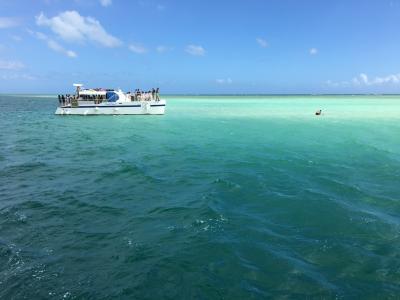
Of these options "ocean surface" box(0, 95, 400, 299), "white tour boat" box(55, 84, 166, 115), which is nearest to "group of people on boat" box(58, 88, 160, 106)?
"white tour boat" box(55, 84, 166, 115)

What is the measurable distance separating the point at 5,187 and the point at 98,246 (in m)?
5.94

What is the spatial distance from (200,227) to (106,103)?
3491 centimetres

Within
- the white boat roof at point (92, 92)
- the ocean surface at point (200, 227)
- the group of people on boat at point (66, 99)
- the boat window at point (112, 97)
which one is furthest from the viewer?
the group of people on boat at point (66, 99)

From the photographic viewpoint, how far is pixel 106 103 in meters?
41.0

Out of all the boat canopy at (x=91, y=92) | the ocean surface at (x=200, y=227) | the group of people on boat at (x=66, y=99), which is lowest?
the ocean surface at (x=200, y=227)

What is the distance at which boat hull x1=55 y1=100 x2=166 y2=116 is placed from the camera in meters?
41.1

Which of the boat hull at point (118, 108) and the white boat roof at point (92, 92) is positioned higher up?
the white boat roof at point (92, 92)

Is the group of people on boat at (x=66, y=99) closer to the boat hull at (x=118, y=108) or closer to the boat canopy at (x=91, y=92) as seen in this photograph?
the boat hull at (x=118, y=108)

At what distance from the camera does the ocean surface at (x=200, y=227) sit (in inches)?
241

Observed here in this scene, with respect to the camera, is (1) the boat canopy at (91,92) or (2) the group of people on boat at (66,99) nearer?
(1) the boat canopy at (91,92)

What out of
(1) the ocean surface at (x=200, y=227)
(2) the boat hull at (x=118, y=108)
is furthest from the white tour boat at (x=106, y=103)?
(1) the ocean surface at (x=200, y=227)

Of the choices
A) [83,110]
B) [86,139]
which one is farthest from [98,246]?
[83,110]

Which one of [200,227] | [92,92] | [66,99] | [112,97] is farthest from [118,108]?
[200,227]

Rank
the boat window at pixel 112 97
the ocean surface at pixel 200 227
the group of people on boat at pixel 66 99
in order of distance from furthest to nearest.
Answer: the group of people on boat at pixel 66 99 → the boat window at pixel 112 97 → the ocean surface at pixel 200 227
